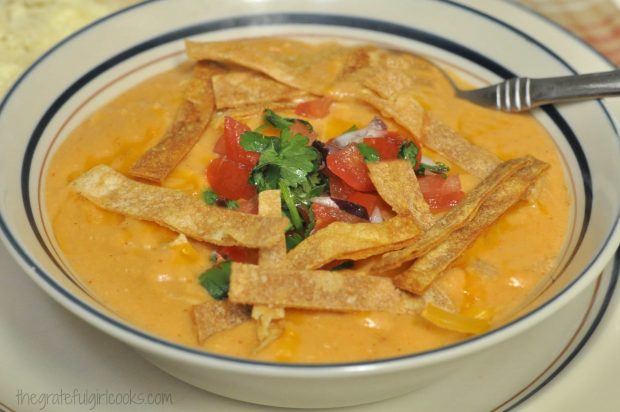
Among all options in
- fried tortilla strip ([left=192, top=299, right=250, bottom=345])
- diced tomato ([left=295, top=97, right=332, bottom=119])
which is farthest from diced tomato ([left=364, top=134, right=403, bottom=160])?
fried tortilla strip ([left=192, top=299, right=250, bottom=345])

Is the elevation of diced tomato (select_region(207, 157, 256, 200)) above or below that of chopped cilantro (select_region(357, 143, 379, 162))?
below

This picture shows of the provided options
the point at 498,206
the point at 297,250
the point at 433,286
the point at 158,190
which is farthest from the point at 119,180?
the point at 498,206

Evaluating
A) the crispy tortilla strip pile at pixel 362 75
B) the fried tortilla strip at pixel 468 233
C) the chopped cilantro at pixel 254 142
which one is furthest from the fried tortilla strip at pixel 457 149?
the chopped cilantro at pixel 254 142

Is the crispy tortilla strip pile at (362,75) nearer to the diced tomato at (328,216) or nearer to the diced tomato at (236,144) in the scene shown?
the diced tomato at (236,144)

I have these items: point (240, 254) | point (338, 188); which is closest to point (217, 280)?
point (240, 254)

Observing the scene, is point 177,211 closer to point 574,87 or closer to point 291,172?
point 291,172

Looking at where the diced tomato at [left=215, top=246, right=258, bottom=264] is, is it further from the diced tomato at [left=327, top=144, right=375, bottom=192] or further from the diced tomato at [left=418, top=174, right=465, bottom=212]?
the diced tomato at [left=418, top=174, right=465, bottom=212]
